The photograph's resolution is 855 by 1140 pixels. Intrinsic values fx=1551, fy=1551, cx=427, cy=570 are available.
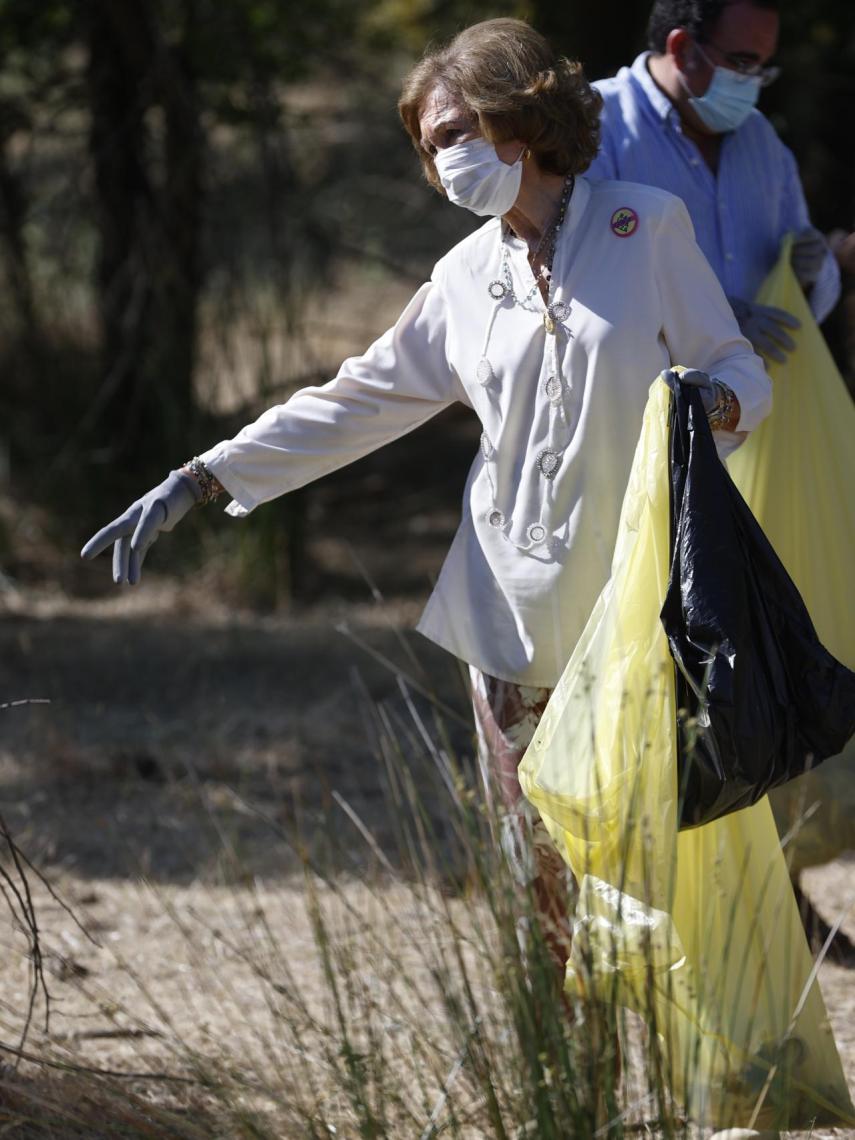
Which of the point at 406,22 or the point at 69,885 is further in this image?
the point at 406,22

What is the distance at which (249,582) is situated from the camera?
718 centimetres

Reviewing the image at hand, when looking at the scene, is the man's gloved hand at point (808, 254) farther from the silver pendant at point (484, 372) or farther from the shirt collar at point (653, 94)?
the silver pendant at point (484, 372)

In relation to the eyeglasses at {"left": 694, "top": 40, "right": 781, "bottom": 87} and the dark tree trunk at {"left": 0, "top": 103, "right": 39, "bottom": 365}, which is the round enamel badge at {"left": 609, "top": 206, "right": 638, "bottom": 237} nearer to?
the eyeglasses at {"left": 694, "top": 40, "right": 781, "bottom": 87}

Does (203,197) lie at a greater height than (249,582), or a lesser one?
greater

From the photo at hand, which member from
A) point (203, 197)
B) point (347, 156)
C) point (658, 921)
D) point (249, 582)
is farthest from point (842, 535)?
point (347, 156)

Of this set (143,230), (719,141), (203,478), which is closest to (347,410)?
(203,478)

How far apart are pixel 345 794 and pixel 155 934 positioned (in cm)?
111

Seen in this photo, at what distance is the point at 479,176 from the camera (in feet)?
7.39

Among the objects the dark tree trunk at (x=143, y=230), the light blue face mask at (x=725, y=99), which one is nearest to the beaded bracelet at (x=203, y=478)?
the light blue face mask at (x=725, y=99)

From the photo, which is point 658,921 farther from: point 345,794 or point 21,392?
point 21,392

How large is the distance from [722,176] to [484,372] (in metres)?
0.89

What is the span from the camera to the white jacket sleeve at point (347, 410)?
2529 millimetres

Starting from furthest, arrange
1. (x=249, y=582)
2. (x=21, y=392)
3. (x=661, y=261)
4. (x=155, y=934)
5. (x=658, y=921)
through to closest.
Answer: (x=21, y=392), (x=249, y=582), (x=155, y=934), (x=661, y=261), (x=658, y=921)

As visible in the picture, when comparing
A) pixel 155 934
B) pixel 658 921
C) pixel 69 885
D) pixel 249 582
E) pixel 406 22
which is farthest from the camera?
pixel 406 22
